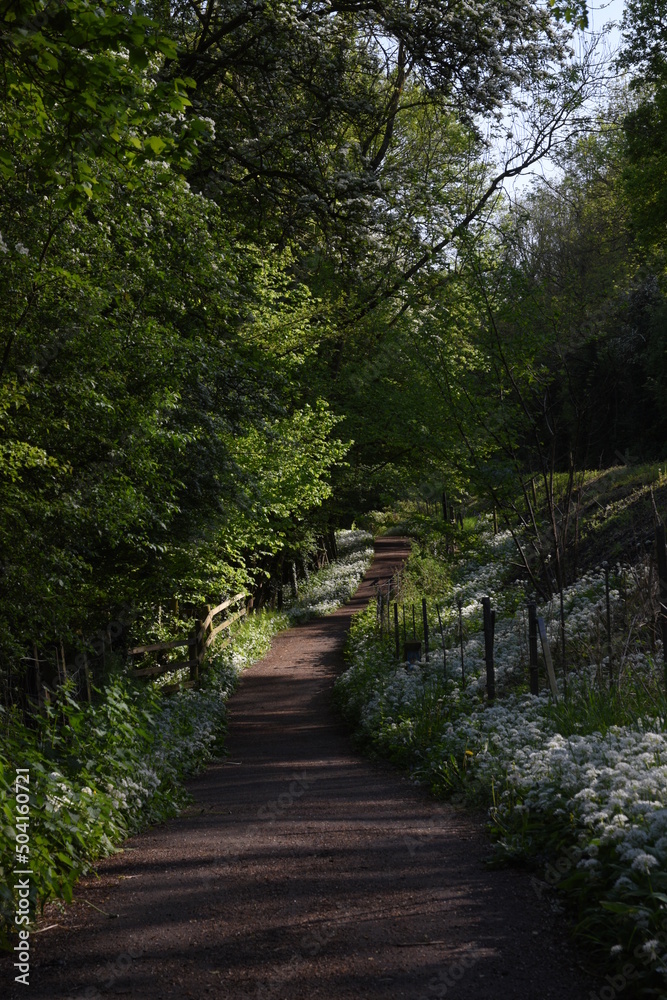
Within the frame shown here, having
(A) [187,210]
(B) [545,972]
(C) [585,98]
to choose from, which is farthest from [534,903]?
(C) [585,98]

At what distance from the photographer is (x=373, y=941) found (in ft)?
14.4

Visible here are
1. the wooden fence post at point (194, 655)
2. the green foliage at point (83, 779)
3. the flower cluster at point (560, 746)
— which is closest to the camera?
the flower cluster at point (560, 746)

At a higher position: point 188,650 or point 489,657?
point 489,657

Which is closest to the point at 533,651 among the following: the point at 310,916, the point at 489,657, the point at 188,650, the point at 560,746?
the point at 489,657

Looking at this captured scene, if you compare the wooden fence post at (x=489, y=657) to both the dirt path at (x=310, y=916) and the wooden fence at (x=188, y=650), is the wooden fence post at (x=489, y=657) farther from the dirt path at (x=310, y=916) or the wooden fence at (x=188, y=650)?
the wooden fence at (x=188, y=650)

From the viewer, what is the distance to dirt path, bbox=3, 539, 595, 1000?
3965 mm

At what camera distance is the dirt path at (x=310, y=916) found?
156 inches

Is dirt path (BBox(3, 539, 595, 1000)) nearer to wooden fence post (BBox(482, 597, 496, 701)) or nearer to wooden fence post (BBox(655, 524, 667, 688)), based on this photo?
wooden fence post (BBox(482, 597, 496, 701))

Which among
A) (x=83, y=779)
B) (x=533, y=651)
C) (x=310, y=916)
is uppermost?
(x=533, y=651)

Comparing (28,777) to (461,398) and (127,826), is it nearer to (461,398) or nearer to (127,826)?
(127,826)

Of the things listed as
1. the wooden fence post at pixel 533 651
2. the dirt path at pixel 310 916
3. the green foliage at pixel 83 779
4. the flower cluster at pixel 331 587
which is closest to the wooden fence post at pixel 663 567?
the wooden fence post at pixel 533 651

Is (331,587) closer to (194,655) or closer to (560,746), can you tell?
(194,655)

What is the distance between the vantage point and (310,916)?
4.75m

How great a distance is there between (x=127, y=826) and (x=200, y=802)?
1.69 meters
